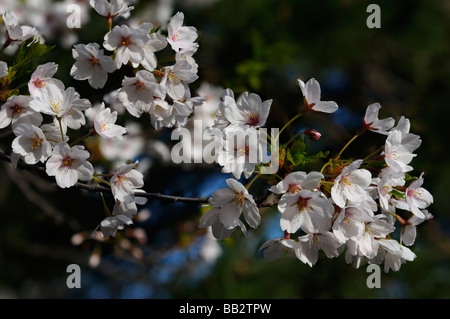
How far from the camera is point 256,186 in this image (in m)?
1.28

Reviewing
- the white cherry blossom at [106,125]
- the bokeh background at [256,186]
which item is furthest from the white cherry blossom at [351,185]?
the white cherry blossom at [106,125]

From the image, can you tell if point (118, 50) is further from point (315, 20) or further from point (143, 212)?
point (315, 20)

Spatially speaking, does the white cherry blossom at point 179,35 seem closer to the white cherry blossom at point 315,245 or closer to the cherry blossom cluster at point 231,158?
the cherry blossom cluster at point 231,158

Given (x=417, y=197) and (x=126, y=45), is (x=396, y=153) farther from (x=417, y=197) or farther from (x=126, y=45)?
(x=126, y=45)

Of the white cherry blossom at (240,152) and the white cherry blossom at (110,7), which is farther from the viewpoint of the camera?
the white cherry blossom at (110,7)

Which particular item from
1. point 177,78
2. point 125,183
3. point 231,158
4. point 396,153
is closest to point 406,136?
point 396,153

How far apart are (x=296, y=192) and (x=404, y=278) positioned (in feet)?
6.46

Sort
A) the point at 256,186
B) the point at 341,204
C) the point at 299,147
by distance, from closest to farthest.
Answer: the point at 341,204 < the point at 299,147 < the point at 256,186

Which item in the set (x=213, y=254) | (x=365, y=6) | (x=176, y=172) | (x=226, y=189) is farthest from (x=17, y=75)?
(x=365, y=6)

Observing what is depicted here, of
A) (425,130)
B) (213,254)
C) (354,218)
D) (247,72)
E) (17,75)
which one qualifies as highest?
(17,75)

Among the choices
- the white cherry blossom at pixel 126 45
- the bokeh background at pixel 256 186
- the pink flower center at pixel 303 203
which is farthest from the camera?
the bokeh background at pixel 256 186

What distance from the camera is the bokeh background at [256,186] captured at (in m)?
2.12

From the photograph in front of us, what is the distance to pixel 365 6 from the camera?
134 inches

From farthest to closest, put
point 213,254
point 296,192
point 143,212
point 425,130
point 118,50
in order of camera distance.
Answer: point 425,130
point 213,254
point 143,212
point 118,50
point 296,192
